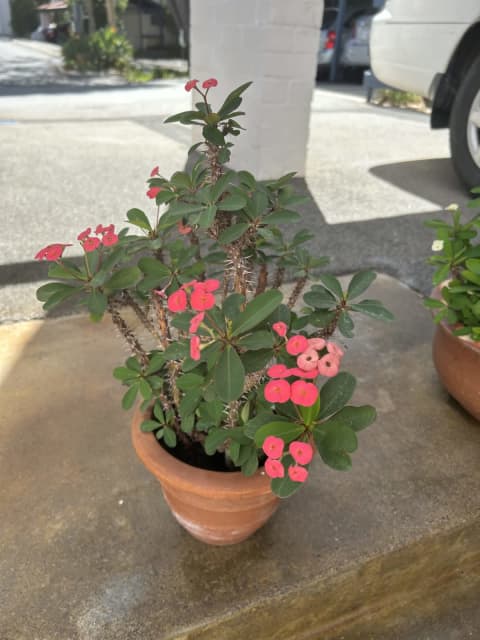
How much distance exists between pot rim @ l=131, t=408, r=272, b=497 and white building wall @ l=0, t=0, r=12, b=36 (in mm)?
41754

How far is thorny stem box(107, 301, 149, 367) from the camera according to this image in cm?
126

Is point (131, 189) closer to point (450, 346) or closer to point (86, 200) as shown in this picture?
point (86, 200)

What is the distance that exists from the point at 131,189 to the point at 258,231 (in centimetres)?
332

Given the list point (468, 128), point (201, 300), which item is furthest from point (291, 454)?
point (468, 128)

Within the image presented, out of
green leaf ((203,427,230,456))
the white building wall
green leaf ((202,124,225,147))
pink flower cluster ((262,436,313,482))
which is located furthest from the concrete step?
the white building wall

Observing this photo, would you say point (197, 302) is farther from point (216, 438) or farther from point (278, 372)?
point (216, 438)

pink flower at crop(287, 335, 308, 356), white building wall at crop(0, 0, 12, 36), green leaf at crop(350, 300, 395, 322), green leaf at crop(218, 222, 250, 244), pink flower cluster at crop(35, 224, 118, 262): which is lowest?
white building wall at crop(0, 0, 12, 36)

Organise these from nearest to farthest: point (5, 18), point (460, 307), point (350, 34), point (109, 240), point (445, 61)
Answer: point (109, 240) → point (460, 307) → point (445, 61) → point (350, 34) → point (5, 18)

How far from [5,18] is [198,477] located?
42.7 meters

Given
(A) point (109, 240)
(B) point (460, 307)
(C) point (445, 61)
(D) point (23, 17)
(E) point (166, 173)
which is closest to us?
(A) point (109, 240)

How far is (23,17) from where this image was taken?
34281 mm

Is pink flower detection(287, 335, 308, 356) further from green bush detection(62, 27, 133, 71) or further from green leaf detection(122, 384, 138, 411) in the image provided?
green bush detection(62, 27, 133, 71)

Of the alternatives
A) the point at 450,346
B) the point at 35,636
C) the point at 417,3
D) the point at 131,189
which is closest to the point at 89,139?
the point at 131,189

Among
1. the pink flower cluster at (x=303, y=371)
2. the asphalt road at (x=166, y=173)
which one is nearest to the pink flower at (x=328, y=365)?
the pink flower cluster at (x=303, y=371)
